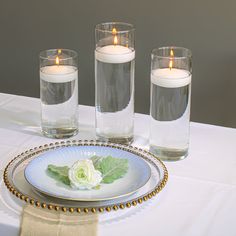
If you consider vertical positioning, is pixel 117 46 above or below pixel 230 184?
above

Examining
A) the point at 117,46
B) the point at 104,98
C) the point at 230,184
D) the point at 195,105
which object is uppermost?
the point at 117,46

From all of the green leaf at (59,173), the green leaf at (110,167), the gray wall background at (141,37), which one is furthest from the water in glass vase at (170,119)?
the gray wall background at (141,37)

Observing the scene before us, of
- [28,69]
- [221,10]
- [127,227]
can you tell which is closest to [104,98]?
[127,227]

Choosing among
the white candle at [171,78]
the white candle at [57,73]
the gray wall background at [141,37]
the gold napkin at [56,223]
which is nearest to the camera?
the gold napkin at [56,223]

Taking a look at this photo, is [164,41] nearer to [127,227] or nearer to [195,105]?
[195,105]

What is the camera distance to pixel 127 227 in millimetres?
963

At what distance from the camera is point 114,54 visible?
4.08 ft

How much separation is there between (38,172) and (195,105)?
1267mm

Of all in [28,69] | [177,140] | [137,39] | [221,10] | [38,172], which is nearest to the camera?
[38,172]

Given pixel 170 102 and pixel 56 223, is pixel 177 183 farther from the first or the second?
pixel 56 223

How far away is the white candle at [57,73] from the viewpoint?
1.30 metres

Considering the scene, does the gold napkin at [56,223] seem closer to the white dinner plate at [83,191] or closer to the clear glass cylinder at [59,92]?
the white dinner plate at [83,191]

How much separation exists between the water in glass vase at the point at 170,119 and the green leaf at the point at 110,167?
12cm

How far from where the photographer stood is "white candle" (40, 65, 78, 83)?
4.26 feet
